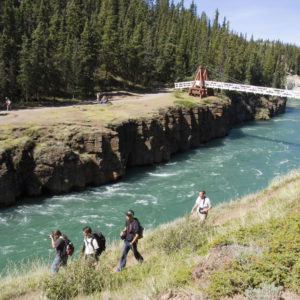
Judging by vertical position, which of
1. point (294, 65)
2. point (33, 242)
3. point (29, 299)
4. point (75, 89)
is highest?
point (294, 65)

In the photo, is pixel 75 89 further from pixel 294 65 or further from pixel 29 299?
pixel 294 65

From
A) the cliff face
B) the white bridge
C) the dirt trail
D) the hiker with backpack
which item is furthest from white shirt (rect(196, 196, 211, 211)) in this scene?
the white bridge

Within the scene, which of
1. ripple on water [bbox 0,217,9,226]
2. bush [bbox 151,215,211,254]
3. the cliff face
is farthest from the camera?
the cliff face

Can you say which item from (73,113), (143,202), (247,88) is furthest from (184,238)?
(247,88)

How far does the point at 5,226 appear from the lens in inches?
710

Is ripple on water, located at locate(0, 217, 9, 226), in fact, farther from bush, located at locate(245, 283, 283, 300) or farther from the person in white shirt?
bush, located at locate(245, 283, 283, 300)

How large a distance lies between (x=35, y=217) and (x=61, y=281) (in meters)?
13.0

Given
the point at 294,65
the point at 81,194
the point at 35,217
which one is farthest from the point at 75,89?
the point at 294,65

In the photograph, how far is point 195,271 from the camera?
269 inches

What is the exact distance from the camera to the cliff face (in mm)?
21625

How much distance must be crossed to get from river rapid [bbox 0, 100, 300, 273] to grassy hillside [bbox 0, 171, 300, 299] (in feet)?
17.6

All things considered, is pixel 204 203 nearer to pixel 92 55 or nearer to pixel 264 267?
pixel 264 267

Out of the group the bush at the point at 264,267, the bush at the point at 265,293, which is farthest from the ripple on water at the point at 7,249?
the bush at the point at 265,293

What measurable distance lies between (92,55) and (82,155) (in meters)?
23.8
